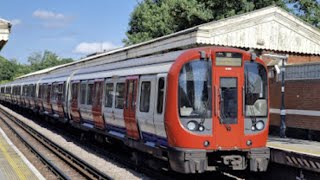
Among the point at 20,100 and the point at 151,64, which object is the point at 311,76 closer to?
the point at 151,64

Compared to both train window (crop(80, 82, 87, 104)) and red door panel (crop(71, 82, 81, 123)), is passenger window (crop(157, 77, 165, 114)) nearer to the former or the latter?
train window (crop(80, 82, 87, 104))

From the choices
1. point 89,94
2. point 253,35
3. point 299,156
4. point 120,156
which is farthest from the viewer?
point 253,35

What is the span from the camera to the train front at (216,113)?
9930mm

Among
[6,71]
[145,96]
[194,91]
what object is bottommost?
[145,96]

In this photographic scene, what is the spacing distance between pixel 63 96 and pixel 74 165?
8332 millimetres

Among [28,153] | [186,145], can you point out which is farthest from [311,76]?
[28,153]

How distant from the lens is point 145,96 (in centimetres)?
1164

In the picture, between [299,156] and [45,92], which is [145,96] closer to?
[299,156]

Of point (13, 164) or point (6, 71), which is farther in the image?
point (6, 71)

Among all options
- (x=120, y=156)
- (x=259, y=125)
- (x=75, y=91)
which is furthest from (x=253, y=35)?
(x=259, y=125)

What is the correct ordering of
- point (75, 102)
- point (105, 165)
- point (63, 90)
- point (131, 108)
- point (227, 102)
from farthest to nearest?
point (63, 90) → point (75, 102) → point (105, 165) → point (131, 108) → point (227, 102)

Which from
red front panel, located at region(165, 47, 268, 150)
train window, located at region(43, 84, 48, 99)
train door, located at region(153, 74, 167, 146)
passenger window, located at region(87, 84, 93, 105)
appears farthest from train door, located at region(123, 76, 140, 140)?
train window, located at region(43, 84, 48, 99)

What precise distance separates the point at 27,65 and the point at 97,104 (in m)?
147

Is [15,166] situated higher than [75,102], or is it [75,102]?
[75,102]
